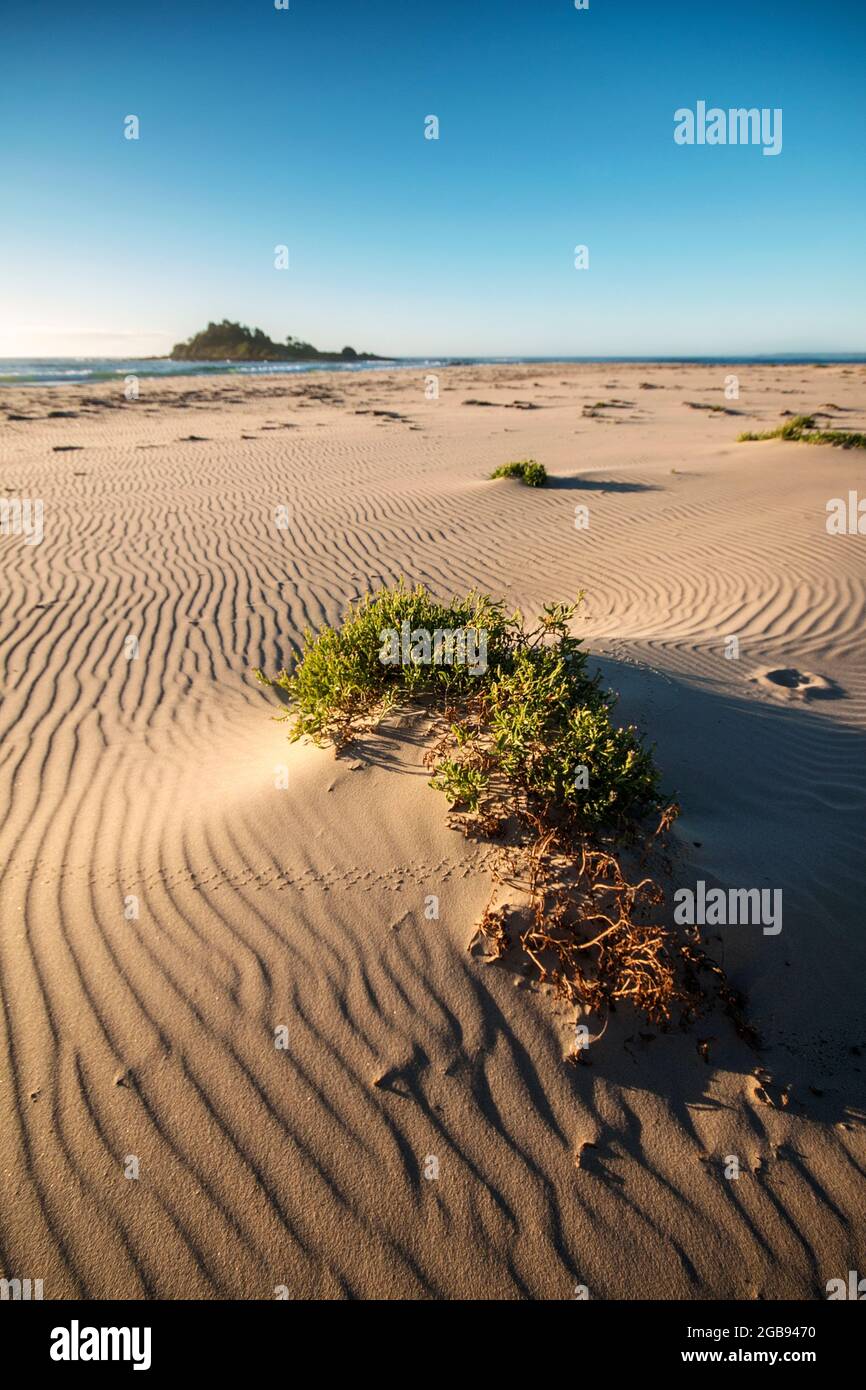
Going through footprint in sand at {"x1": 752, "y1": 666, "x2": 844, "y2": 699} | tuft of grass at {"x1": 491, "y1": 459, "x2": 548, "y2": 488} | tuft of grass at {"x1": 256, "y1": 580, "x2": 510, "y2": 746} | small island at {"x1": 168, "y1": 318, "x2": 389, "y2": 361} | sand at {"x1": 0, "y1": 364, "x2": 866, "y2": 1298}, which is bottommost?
sand at {"x1": 0, "y1": 364, "x2": 866, "y2": 1298}

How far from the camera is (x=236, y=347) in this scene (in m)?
94.2

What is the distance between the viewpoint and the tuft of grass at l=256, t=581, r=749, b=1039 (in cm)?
297

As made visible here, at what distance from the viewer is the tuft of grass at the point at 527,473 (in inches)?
562

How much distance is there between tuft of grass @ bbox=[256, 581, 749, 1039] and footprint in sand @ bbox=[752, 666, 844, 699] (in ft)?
7.07

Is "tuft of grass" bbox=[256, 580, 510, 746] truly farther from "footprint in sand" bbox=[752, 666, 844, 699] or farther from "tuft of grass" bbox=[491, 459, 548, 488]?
"tuft of grass" bbox=[491, 459, 548, 488]

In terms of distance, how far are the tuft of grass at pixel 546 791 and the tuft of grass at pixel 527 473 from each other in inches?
417

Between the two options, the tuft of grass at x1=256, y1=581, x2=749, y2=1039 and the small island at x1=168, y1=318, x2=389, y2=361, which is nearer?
the tuft of grass at x1=256, y1=581, x2=749, y2=1039

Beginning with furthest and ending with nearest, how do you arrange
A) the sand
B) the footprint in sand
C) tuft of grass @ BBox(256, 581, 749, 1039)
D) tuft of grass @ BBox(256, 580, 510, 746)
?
the footprint in sand < tuft of grass @ BBox(256, 580, 510, 746) < tuft of grass @ BBox(256, 581, 749, 1039) < the sand

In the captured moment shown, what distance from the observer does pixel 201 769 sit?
5.08 meters

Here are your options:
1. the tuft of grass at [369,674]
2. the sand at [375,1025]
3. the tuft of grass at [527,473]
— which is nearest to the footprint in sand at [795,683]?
the sand at [375,1025]

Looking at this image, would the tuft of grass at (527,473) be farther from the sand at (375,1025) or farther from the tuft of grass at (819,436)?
the sand at (375,1025)

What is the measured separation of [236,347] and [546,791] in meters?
107

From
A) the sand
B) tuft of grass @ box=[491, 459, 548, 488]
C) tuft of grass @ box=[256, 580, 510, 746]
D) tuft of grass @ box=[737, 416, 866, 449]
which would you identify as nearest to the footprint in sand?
the sand
